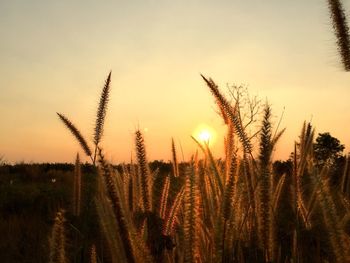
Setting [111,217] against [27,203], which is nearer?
[111,217]


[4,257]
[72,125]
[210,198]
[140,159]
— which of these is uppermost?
[72,125]

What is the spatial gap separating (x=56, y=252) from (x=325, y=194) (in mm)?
608

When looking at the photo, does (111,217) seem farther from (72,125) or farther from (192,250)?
(72,125)

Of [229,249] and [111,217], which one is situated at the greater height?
[111,217]

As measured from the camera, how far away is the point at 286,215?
5.61 metres

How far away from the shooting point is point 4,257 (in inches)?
162

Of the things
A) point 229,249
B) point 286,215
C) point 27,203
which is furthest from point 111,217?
point 27,203

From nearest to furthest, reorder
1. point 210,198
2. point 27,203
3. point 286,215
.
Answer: point 210,198 < point 286,215 < point 27,203

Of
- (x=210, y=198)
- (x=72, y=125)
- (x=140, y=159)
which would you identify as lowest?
(x=210, y=198)

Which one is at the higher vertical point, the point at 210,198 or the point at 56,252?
the point at 210,198

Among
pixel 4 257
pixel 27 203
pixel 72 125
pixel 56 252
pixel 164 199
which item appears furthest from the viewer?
pixel 27 203

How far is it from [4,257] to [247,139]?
3090mm

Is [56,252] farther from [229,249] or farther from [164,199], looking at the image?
[164,199]

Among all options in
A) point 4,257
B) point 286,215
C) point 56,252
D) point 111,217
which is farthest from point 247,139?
point 286,215
